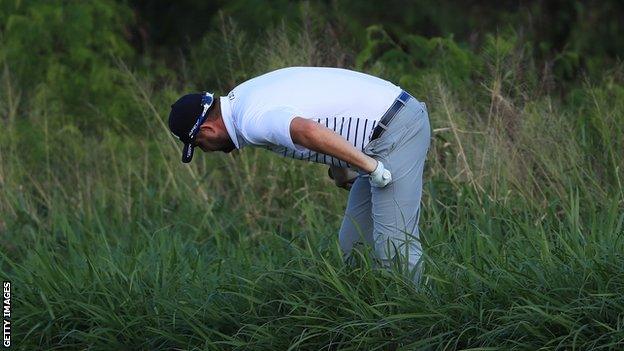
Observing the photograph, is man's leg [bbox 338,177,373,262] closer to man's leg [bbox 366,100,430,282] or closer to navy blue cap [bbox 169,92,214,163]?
man's leg [bbox 366,100,430,282]

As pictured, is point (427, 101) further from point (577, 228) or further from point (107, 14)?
point (107, 14)

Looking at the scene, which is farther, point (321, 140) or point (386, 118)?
point (386, 118)

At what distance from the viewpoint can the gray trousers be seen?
6.68 meters

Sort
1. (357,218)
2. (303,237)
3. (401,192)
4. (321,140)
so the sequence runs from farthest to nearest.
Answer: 1. (303,237)
2. (357,218)
3. (401,192)
4. (321,140)

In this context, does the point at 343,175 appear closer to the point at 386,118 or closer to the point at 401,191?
the point at 401,191

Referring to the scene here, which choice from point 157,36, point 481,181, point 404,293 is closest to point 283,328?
point 404,293

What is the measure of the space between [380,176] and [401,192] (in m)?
0.25

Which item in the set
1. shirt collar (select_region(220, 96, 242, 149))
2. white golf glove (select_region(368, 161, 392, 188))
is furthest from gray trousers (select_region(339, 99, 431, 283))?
shirt collar (select_region(220, 96, 242, 149))

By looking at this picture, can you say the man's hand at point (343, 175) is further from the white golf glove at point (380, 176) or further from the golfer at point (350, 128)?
the white golf glove at point (380, 176)

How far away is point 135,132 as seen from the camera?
11727mm

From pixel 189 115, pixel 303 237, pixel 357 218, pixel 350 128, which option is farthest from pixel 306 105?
pixel 303 237

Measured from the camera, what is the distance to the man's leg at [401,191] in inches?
263

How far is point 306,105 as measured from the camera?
6.52 meters

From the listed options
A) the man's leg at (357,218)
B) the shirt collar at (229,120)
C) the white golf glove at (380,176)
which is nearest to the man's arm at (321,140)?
the white golf glove at (380,176)
